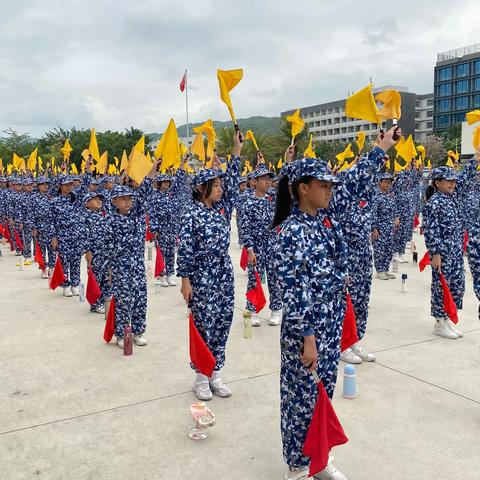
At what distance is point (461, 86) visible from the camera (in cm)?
6875

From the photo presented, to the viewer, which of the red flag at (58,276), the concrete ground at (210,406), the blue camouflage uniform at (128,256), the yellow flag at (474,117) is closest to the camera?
the concrete ground at (210,406)

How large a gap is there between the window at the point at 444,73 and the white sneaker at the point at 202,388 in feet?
253

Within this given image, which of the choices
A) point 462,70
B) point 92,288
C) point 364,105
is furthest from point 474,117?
point 462,70

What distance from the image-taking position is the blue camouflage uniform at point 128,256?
5.61m

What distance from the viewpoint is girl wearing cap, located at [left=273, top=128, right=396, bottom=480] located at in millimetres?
2738

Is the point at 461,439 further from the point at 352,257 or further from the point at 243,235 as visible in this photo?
the point at 243,235

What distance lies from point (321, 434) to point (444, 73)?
3113 inches

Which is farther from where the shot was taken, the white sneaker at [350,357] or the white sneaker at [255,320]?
the white sneaker at [255,320]

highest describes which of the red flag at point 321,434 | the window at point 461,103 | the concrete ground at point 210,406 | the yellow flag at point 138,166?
the window at point 461,103

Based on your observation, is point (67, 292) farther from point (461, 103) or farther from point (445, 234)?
point (461, 103)

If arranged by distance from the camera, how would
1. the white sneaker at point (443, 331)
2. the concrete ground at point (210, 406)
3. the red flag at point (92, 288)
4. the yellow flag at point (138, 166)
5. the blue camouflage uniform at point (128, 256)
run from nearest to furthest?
the concrete ground at point (210, 406) < the blue camouflage uniform at point (128, 256) < the yellow flag at point (138, 166) < the white sneaker at point (443, 331) < the red flag at point (92, 288)

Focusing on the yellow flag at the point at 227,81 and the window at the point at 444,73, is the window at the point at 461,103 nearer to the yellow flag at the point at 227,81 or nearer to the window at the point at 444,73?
the window at the point at 444,73

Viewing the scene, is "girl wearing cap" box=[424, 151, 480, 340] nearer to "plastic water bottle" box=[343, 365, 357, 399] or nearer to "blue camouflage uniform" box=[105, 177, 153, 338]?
"plastic water bottle" box=[343, 365, 357, 399]

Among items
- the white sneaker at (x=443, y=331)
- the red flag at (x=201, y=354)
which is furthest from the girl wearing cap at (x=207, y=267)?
the white sneaker at (x=443, y=331)
